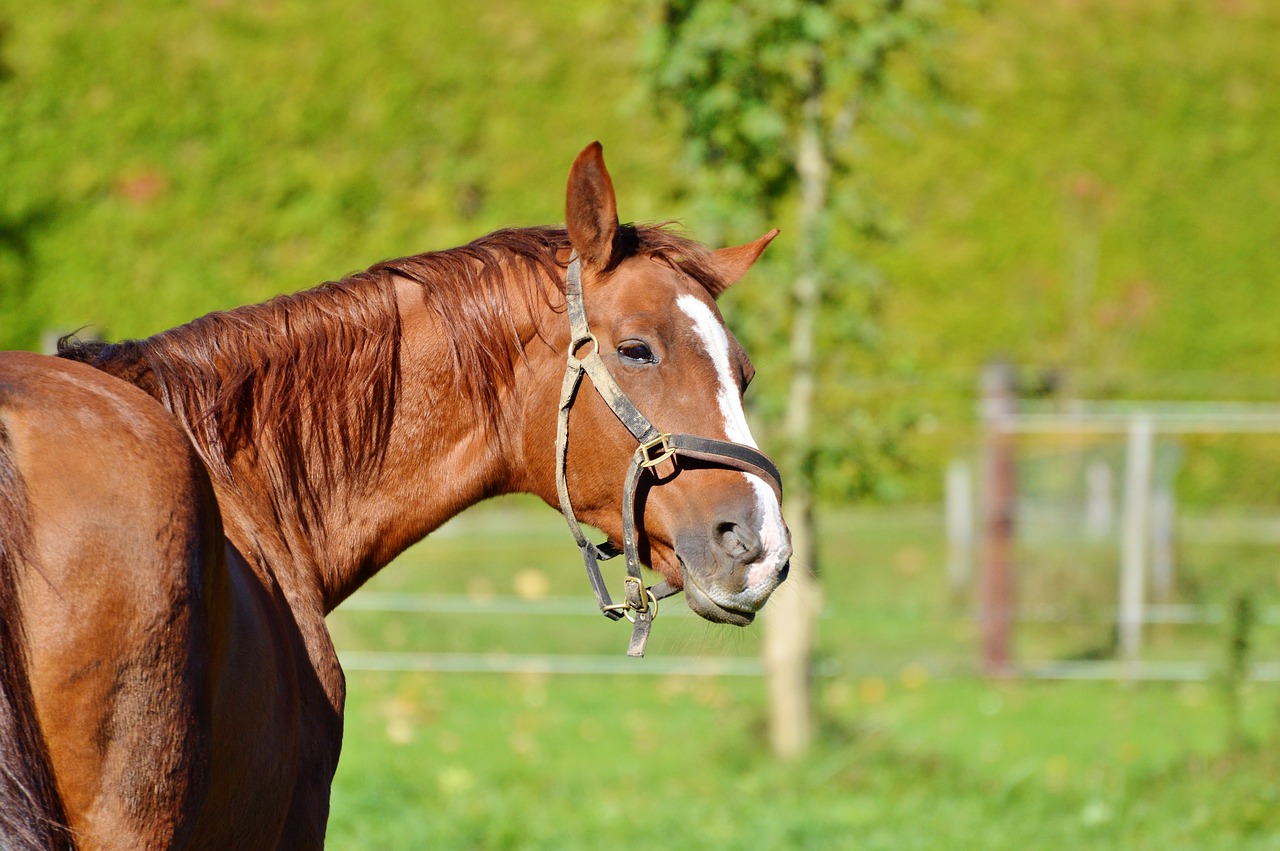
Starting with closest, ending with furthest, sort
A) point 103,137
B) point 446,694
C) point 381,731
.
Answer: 1. point 381,731
2. point 446,694
3. point 103,137

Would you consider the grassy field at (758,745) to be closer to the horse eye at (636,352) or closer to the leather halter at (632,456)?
the leather halter at (632,456)

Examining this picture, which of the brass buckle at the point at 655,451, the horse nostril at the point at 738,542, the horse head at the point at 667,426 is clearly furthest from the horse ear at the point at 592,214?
the horse nostril at the point at 738,542

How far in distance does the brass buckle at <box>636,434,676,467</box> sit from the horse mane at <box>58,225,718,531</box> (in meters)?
0.38

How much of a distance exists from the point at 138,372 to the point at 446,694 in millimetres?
5664

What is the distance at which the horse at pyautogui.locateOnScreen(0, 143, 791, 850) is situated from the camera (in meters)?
1.66

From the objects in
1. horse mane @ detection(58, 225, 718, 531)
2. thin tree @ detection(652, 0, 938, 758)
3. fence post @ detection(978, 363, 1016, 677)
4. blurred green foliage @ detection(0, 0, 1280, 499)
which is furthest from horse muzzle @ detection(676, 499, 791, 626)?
blurred green foliage @ detection(0, 0, 1280, 499)

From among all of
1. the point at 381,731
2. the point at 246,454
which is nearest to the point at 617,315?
the point at 246,454

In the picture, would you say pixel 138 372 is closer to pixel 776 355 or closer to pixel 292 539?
pixel 292 539

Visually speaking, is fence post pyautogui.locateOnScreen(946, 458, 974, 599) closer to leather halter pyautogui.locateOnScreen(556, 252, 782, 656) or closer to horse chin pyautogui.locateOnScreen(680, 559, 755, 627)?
leather halter pyautogui.locateOnScreen(556, 252, 782, 656)

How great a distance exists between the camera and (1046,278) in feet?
41.7

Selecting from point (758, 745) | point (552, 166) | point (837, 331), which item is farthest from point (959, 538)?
point (552, 166)

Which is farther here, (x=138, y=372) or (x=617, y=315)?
(x=617, y=315)

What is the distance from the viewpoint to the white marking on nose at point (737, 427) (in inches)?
88.7

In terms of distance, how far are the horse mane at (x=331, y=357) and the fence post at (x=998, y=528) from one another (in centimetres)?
585
